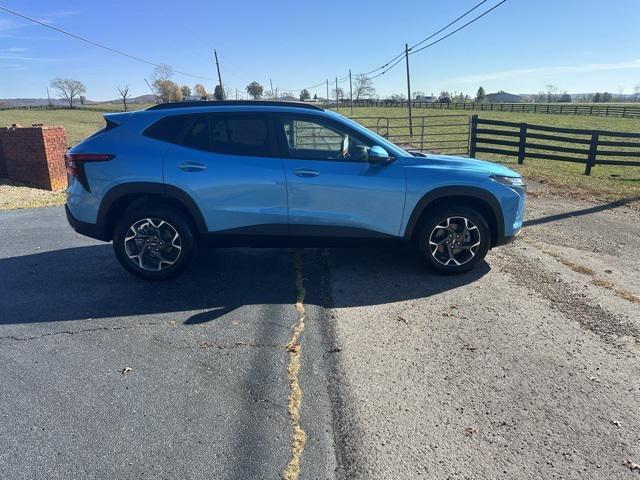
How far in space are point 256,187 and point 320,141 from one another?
816 millimetres

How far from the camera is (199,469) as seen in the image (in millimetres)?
2301

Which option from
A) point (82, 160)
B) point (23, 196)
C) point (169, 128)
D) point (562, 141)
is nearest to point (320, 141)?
point (169, 128)

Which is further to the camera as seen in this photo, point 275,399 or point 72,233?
point 72,233

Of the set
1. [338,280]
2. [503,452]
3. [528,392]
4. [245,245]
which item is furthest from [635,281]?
[245,245]

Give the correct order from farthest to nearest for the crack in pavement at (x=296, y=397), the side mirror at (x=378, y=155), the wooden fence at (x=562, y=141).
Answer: the wooden fence at (x=562, y=141)
the side mirror at (x=378, y=155)
the crack in pavement at (x=296, y=397)

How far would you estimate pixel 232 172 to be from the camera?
14.7 ft

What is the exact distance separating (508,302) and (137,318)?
3368mm

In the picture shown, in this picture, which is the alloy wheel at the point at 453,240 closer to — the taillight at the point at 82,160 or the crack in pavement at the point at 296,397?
the crack in pavement at the point at 296,397

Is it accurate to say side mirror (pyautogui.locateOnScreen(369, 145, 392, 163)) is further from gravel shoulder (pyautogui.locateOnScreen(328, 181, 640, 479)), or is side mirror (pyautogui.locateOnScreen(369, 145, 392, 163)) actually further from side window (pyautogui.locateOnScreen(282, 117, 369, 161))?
gravel shoulder (pyautogui.locateOnScreen(328, 181, 640, 479))

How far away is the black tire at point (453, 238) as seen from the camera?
4727mm

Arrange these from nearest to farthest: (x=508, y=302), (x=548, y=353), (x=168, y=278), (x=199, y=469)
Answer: (x=199, y=469)
(x=548, y=353)
(x=508, y=302)
(x=168, y=278)

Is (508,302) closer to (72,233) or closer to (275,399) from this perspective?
(275,399)

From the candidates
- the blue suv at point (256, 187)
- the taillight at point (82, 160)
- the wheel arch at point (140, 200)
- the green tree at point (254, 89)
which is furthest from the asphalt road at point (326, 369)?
the green tree at point (254, 89)

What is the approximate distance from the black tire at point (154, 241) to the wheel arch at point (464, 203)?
229 cm
